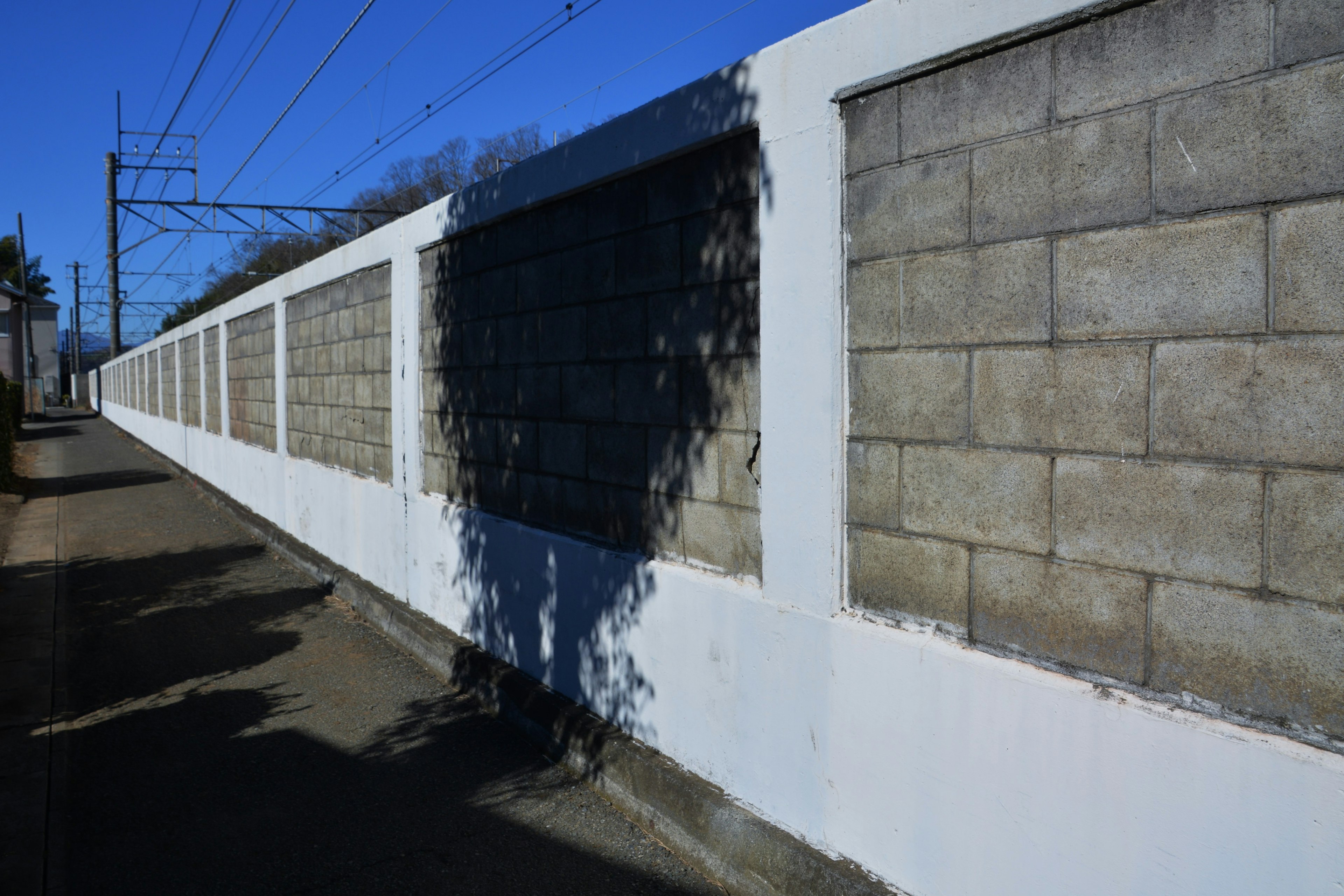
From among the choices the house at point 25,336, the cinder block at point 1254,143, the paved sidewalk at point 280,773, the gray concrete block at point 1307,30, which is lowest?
the paved sidewalk at point 280,773

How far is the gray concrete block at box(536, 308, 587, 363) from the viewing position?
198 inches

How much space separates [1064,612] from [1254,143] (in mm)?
1273

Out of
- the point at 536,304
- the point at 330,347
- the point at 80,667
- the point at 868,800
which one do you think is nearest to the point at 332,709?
the point at 80,667

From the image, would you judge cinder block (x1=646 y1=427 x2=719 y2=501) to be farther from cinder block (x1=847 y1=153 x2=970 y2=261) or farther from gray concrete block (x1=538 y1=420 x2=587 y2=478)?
cinder block (x1=847 y1=153 x2=970 y2=261)

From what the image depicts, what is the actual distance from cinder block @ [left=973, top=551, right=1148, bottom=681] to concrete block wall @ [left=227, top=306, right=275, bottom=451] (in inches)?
404

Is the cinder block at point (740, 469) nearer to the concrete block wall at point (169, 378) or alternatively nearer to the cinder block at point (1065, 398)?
the cinder block at point (1065, 398)

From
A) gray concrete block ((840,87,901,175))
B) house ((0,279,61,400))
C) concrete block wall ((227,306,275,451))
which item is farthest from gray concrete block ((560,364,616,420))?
house ((0,279,61,400))

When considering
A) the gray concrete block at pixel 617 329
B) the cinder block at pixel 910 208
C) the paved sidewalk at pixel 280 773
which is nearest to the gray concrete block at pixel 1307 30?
the cinder block at pixel 910 208

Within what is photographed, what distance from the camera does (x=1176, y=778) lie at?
2.42m

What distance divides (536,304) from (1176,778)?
13.1ft

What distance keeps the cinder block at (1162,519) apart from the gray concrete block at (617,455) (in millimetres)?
2202

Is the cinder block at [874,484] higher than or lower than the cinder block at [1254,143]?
lower

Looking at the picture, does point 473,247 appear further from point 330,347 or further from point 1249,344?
point 1249,344

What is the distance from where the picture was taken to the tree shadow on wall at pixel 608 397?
156 inches
